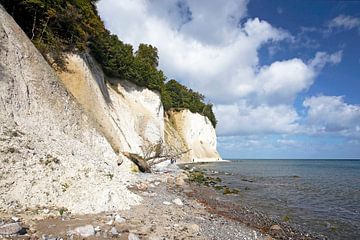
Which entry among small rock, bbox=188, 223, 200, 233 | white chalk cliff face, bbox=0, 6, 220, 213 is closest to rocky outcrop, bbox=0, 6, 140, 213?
white chalk cliff face, bbox=0, 6, 220, 213

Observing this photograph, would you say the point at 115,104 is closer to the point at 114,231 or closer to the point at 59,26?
the point at 59,26

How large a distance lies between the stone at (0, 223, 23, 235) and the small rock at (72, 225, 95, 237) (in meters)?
1.31

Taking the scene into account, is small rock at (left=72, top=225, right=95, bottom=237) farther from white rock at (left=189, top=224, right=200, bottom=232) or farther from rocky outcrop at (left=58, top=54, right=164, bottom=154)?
rocky outcrop at (left=58, top=54, right=164, bottom=154)

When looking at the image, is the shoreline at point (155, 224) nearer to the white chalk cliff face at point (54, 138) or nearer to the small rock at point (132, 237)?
the small rock at point (132, 237)

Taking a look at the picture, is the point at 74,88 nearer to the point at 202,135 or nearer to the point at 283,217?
the point at 283,217

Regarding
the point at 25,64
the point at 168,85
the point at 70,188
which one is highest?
the point at 168,85

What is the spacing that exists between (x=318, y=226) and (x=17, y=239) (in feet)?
38.5

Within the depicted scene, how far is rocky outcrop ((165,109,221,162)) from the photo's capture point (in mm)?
62969

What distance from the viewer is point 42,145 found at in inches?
446

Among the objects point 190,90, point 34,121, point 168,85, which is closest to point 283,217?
point 34,121

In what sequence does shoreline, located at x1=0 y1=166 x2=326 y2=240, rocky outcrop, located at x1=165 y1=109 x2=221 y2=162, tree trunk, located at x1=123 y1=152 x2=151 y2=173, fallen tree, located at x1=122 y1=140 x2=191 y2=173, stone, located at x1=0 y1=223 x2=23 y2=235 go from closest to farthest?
1. stone, located at x1=0 y1=223 x2=23 y2=235
2. shoreline, located at x1=0 y1=166 x2=326 y2=240
3. tree trunk, located at x1=123 y1=152 x2=151 y2=173
4. fallen tree, located at x1=122 y1=140 x2=191 y2=173
5. rocky outcrop, located at x1=165 y1=109 x2=221 y2=162

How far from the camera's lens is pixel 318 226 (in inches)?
478

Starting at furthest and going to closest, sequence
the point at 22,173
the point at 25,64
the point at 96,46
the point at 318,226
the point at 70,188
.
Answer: the point at 96,46 < the point at 25,64 < the point at 318,226 < the point at 70,188 < the point at 22,173

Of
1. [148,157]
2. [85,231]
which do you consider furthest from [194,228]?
[148,157]
